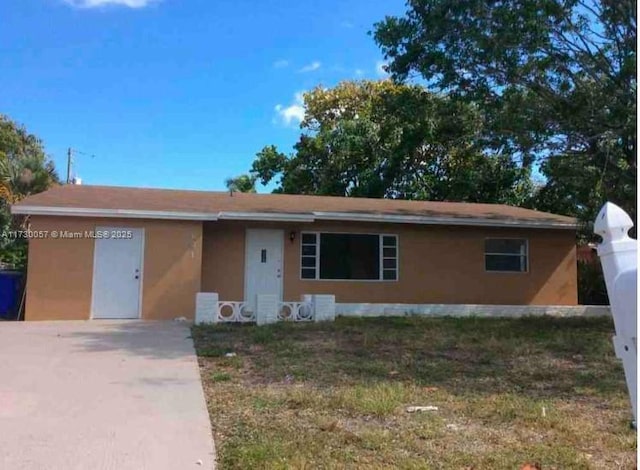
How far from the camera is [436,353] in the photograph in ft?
31.1

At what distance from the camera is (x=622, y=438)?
5.22 m

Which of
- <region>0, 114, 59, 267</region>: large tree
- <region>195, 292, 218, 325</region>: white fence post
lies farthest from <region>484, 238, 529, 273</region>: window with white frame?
<region>0, 114, 59, 267</region>: large tree

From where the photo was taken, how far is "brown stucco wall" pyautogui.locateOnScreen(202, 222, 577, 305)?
14.9 m

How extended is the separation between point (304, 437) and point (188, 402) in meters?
1.76

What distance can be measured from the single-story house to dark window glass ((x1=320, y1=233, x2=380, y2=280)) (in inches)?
1.1

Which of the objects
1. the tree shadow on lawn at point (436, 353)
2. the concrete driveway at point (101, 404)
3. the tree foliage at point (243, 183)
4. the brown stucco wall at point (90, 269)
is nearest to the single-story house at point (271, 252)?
the brown stucco wall at point (90, 269)

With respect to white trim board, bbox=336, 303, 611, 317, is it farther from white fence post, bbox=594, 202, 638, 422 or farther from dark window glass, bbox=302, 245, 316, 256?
white fence post, bbox=594, 202, 638, 422

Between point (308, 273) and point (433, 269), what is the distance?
350 centimetres

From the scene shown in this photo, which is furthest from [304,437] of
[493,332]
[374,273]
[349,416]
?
[374,273]

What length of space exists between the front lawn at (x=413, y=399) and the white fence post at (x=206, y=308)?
1.06 metres

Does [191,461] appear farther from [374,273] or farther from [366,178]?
[366,178]

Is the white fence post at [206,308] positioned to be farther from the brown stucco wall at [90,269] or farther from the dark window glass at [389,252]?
the dark window glass at [389,252]

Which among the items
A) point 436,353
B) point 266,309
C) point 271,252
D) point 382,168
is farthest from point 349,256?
point 382,168

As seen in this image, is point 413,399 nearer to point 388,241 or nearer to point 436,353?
point 436,353
